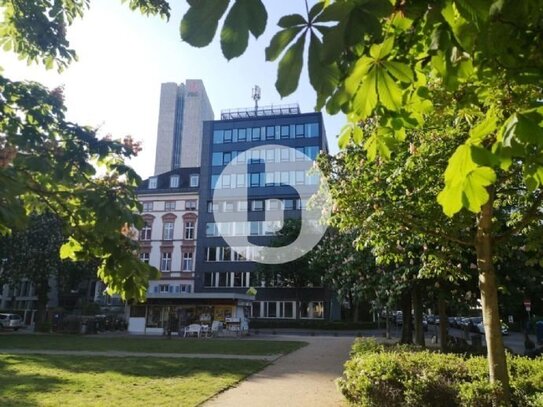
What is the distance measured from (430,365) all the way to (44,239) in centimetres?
3919

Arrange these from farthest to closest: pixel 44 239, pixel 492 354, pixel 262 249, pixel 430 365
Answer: pixel 262 249
pixel 44 239
pixel 430 365
pixel 492 354

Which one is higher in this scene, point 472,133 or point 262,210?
point 262,210

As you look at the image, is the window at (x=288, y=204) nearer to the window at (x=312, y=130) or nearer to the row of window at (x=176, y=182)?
the window at (x=312, y=130)

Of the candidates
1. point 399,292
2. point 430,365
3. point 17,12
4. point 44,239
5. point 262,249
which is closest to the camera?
point 17,12

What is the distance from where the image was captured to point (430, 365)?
8984 mm

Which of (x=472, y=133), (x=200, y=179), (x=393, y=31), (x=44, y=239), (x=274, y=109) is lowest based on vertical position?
(x=472, y=133)

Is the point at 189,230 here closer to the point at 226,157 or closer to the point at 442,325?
the point at 226,157

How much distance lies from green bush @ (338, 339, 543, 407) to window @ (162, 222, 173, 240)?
188 ft

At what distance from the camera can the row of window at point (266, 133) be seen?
63.5m

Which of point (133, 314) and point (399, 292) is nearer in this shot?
point (399, 292)

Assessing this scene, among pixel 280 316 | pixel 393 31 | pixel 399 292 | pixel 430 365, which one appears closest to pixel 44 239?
pixel 280 316

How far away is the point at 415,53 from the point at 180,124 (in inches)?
4949

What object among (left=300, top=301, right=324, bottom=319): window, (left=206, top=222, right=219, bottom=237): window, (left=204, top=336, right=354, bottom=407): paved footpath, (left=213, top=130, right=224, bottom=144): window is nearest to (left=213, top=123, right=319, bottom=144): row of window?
(left=213, top=130, right=224, bottom=144): window

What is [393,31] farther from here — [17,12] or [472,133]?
[17,12]
